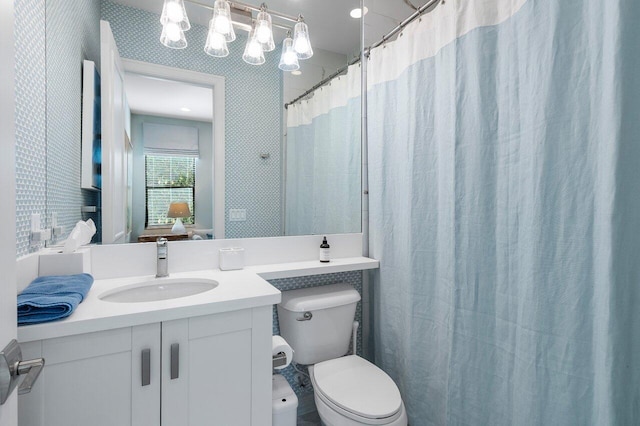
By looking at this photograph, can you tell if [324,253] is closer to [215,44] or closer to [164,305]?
[164,305]

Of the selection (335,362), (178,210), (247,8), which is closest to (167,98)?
(178,210)

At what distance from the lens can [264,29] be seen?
5.15 feet

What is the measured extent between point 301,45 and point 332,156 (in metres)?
0.64

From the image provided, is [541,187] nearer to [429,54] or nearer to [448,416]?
[429,54]

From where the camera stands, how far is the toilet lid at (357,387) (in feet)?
3.91

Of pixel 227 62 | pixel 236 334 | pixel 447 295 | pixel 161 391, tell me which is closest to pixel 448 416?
pixel 447 295

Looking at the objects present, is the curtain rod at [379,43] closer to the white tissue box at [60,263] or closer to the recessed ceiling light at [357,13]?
the recessed ceiling light at [357,13]

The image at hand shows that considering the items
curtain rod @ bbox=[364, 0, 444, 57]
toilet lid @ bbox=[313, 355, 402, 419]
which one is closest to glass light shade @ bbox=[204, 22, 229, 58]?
curtain rod @ bbox=[364, 0, 444, 57]

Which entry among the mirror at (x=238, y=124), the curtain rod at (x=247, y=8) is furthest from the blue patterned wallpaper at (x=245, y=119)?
the curtain rod at (x=247, y=8)

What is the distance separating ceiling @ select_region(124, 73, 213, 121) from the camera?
140 cm

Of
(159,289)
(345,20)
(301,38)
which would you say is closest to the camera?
(159,289)

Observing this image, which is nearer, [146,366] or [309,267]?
[146,366]

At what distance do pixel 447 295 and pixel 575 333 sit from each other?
473 millimetres

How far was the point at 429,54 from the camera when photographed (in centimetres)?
144
